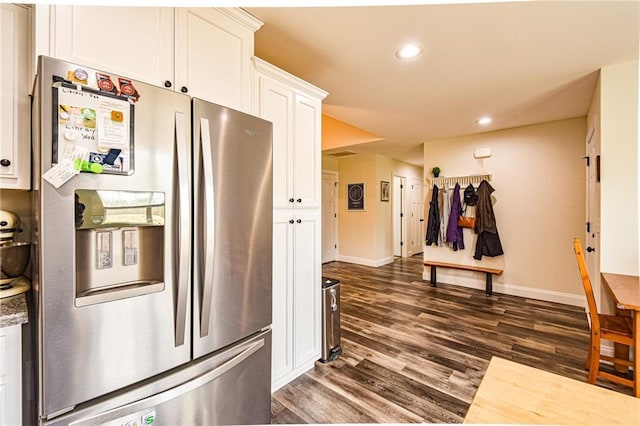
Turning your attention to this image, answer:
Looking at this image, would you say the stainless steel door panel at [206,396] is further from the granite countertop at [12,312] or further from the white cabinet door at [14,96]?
the white cabinet door at [14,96]

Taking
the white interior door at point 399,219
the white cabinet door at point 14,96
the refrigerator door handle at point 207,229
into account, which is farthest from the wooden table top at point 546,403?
the white interior door at point 399,219

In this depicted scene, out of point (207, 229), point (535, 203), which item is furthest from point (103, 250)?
point (535, 203)

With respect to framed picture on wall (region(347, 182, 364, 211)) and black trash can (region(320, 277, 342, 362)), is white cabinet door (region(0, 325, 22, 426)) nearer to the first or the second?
black trash can (region(320, 277, 342, 362))

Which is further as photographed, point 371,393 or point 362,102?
point 362,102

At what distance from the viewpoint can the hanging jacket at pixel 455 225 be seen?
428 centimetres

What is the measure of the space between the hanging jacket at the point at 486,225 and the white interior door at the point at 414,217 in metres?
2.94

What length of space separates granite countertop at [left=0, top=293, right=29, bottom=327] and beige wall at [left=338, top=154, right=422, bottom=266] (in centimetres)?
524

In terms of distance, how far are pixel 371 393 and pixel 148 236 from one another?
5.80 ft

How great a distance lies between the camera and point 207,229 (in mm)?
1148

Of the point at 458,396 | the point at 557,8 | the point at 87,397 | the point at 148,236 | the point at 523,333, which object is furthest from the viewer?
the point at 523,333

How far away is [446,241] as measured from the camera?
172 inches

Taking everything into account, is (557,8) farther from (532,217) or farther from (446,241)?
(446,241)

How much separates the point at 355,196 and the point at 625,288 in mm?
4484

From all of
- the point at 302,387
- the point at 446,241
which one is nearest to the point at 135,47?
the point at 302,387
